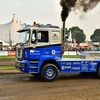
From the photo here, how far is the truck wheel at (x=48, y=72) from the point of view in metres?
8.50

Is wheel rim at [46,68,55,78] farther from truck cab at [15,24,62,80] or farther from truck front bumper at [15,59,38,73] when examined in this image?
truck front bumper at [15,59,38,73]

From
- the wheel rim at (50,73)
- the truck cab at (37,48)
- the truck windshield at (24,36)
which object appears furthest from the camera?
the wheel rim at (50,73)

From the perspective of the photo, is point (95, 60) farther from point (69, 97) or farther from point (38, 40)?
point (69, 97)

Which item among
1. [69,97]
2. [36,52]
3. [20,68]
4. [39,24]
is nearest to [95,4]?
[39,24]

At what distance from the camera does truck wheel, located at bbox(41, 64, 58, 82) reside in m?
8.50

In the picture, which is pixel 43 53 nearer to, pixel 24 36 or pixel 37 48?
pixel 37 48

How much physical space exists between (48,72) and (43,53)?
3.34 feet

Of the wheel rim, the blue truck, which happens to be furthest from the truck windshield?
the wheel rim

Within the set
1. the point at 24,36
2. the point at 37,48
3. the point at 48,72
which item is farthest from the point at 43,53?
the point at 24,36

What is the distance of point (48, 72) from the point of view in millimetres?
8609

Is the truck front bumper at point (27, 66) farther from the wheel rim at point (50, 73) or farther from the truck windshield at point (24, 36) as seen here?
the truck windshield at point (24, 36)

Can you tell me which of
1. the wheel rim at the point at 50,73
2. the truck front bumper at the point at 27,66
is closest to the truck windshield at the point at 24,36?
the truck front bumper at the point at 27,66

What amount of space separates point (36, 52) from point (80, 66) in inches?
102

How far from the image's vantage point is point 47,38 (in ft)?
28.3
